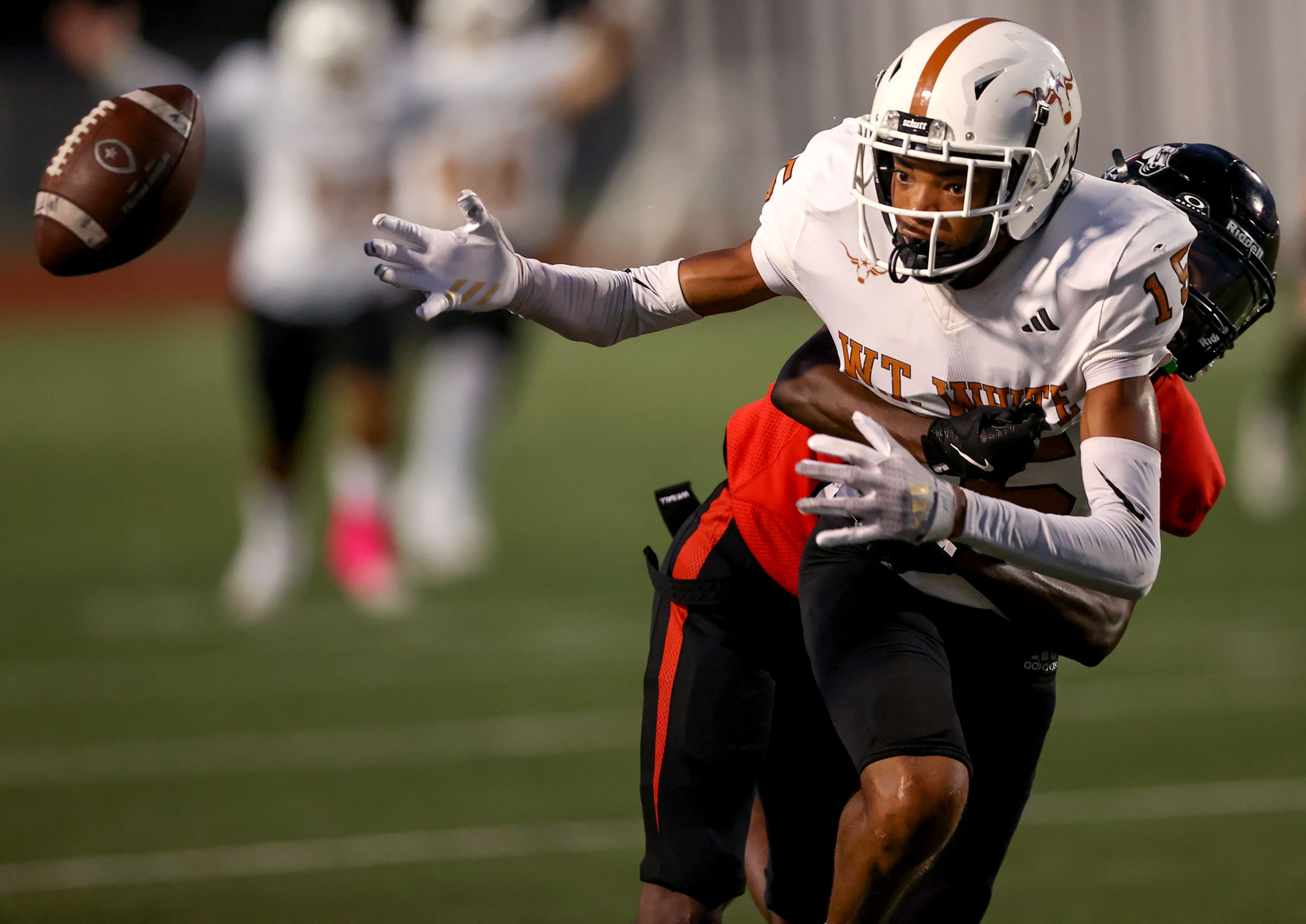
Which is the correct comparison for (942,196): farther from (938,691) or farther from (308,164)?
(308,164)

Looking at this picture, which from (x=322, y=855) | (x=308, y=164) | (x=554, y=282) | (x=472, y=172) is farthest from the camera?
(x=472, y=172)

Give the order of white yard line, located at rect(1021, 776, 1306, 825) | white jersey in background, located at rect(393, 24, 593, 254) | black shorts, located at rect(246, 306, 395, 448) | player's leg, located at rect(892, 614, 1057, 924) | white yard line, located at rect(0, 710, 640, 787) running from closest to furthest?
player's leg, located at rect(892, 614, 1057, 924) < white yard line, located at rect(1021, 776, 1306, 825) < white yard line, located at rect(0, 710, 640, 787) < black shorts, located at rect(246, 306, 395, 448) < white jersey in background, located at rect(393, 24, 593, 254)

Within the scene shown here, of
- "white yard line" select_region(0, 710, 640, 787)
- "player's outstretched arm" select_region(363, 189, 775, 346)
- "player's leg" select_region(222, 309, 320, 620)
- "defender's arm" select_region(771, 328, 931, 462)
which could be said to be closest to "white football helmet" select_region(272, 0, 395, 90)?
"player's leg" select_region(222, 309, 320, 620)

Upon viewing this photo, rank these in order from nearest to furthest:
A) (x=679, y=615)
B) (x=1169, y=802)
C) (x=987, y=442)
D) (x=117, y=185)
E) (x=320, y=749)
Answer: (x=987, y=442)
(x=679, y=615)
(x=117, y=185)
(x=1169, y=802)
(x=320, y=749)

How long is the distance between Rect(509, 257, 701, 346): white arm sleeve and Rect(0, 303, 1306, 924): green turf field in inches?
60.3

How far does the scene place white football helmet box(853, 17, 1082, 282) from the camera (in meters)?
2.73

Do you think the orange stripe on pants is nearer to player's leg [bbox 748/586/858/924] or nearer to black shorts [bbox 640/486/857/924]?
black shorts [bbox 640/486/857/924]

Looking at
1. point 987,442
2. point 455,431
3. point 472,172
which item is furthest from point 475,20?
point 987,442

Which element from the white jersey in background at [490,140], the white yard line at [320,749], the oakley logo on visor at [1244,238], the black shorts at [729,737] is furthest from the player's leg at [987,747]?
the white jersey in background at [490,140]

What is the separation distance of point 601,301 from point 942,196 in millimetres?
587

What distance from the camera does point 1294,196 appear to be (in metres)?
19.5

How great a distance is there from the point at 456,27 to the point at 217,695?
529cm

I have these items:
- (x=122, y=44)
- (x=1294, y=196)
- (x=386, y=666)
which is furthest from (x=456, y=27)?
(x=1294, y=196)

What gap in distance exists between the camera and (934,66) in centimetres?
278
